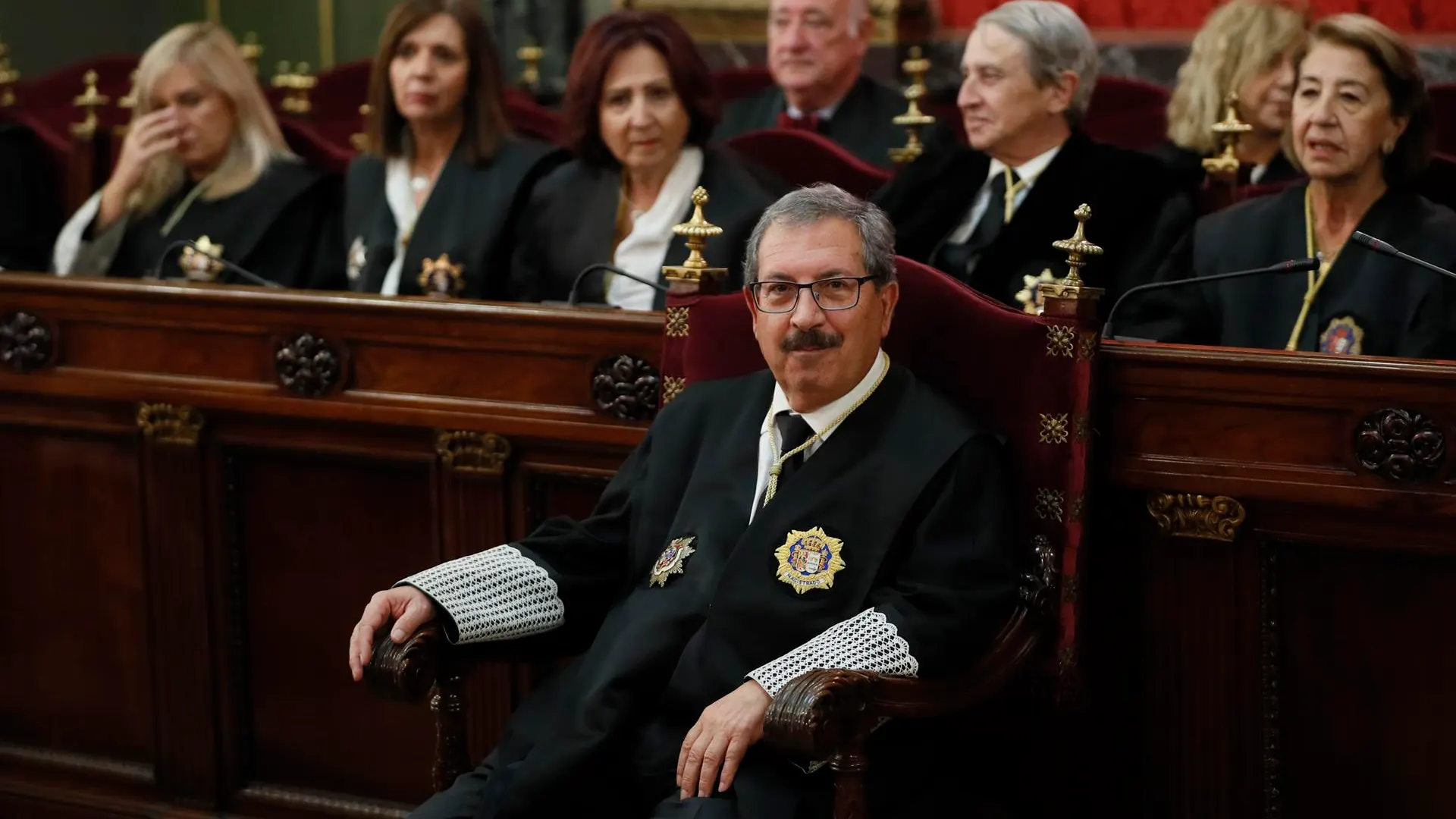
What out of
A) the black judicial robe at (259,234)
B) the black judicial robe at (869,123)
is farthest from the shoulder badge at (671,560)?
the black judicial robe at (869,123)

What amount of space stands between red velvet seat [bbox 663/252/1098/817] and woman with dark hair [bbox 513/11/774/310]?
3.49 ft

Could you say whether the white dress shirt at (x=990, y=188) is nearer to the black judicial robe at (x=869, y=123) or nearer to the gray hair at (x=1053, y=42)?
the gray hair at (x=1053, y=42)

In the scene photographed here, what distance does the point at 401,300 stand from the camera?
3.02 meters

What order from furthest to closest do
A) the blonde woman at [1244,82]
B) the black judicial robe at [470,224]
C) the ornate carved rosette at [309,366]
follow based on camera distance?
the blonde woman at [1244,82]
the black judicial robe at [470,224]
the ornate carved rosette at [309,366]

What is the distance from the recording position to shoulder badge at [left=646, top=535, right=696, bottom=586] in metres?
2.40

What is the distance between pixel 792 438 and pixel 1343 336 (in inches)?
43.2

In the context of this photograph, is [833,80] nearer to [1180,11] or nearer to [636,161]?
[636,161]

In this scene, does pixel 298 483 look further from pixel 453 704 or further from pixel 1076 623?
pixel 1076 623

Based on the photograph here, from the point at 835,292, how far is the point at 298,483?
125cm

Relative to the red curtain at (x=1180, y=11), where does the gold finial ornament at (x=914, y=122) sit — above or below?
below

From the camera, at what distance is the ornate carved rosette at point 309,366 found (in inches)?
121

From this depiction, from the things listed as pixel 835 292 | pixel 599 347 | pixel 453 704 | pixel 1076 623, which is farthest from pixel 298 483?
pixel 1076 623

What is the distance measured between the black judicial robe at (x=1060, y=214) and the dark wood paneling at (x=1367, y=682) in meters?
1.02

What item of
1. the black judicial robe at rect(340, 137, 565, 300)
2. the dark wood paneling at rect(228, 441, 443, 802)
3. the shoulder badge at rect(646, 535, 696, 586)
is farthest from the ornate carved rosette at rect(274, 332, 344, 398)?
the shoulder badge at rect(646, 535, 696, 586)
